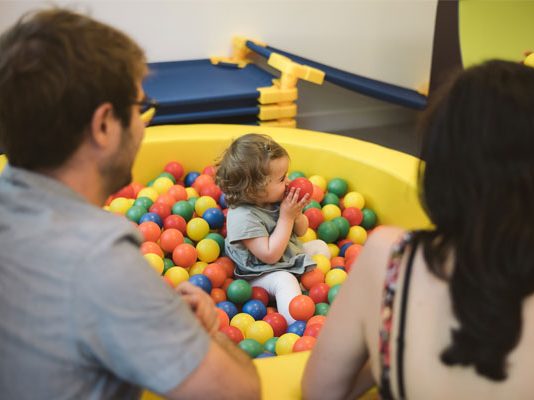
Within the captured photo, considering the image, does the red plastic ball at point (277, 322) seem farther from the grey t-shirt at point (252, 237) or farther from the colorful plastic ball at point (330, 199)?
the colorful plastic ball at point (330, 199)

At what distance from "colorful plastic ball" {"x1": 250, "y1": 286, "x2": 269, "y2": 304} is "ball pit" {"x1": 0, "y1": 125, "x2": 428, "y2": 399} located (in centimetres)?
7

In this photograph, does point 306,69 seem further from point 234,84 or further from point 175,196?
point 175,196

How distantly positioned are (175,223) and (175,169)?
1.06 feet

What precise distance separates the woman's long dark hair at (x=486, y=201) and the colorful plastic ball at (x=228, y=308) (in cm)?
79

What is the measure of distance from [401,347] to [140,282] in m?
0.30

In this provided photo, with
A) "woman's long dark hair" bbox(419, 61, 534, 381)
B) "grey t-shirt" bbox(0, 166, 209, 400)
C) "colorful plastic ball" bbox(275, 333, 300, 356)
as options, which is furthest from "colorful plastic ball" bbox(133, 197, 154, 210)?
"woman's long dark hair" bbox(419, 61, 534, 381)

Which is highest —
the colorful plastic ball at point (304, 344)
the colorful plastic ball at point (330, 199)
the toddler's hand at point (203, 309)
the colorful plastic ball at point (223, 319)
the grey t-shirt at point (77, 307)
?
the grey t-shirt at point (77, 307)

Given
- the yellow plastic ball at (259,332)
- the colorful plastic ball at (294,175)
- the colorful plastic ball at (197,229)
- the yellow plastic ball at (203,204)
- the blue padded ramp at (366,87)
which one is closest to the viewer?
the yellow plastic ball at (259,332)

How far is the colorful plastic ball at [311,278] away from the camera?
1461 mm

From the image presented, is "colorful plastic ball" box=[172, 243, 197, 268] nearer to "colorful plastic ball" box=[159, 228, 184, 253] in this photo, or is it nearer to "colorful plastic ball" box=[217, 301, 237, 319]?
"colorful plastic ball" box=[159, 228, 184, 253]

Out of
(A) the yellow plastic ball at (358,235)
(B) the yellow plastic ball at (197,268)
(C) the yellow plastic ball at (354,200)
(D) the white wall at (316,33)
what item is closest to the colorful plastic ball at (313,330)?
(B) the yellow plastic ball at (197,268)

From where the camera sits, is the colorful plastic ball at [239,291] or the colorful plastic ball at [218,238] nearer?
the colorful plastic ball at [239,291]

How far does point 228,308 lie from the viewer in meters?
1.36

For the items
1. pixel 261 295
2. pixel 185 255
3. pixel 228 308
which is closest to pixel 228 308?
pixel 228 308
